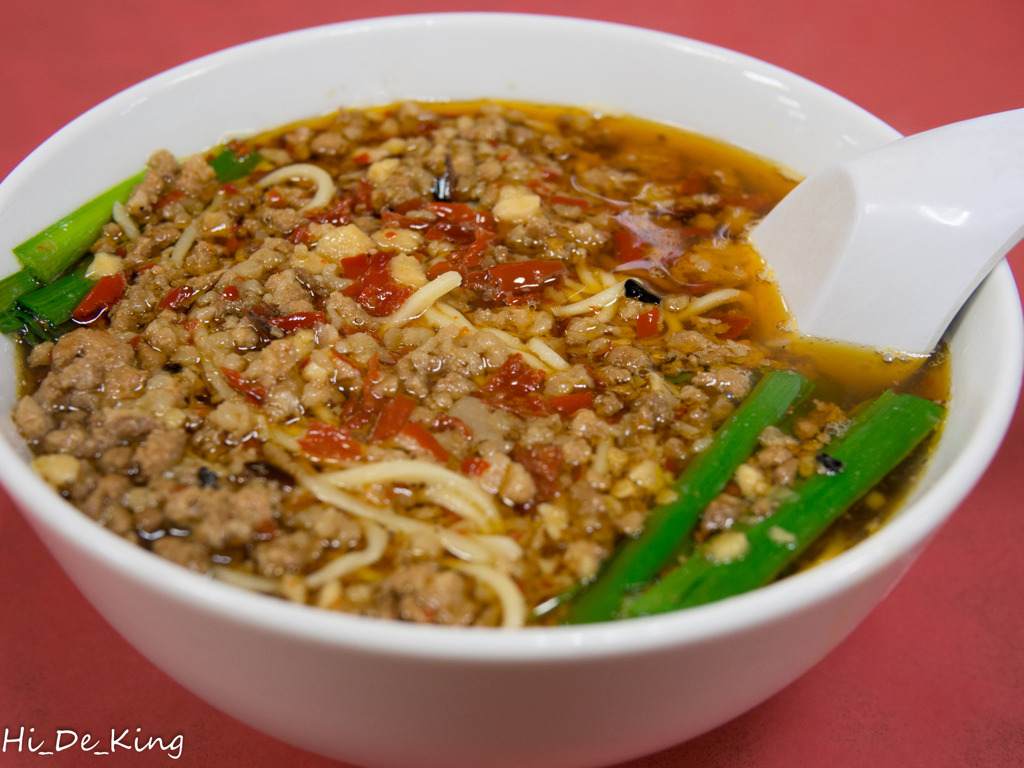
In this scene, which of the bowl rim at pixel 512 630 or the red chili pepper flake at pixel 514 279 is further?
the red chili pepper flake at pixel 514 279

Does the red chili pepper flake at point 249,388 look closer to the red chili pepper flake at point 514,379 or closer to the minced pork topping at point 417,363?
the minced pork topping at point 417,363

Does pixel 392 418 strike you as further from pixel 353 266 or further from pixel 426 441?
pixel 353 266

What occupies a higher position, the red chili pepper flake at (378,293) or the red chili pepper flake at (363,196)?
the red chili pepper flake at (363,196)

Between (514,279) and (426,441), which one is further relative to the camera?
(514,279)

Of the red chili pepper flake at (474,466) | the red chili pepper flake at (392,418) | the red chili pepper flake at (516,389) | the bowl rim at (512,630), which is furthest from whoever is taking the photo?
the red chili pepper flake at (516,389)

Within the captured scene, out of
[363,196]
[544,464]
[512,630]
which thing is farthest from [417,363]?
[512,630]

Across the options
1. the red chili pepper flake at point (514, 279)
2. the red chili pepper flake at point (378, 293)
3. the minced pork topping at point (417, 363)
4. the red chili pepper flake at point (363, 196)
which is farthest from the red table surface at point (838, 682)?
the red chili pepper flake at point (363, 196)

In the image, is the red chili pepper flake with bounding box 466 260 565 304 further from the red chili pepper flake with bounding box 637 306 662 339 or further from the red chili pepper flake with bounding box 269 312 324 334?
the red chili pepper flake with bounding box 269 312 324 334

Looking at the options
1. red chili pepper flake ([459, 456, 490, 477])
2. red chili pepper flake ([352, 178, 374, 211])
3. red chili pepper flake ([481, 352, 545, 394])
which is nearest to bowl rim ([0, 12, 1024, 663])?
red chili pepper flake ([459, 456, 490, 477])
